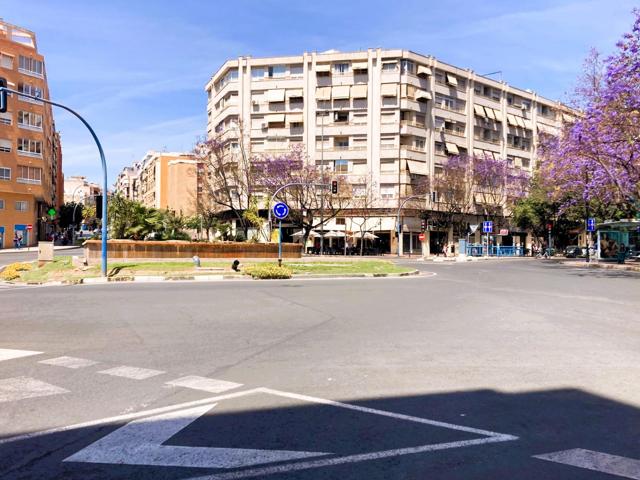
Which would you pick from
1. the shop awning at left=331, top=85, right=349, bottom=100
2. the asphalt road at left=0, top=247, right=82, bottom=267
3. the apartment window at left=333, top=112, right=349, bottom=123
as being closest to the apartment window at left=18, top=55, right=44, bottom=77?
the asphalt road at left=0, top=247, right=82, bottom=267

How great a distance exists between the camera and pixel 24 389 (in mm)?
5625

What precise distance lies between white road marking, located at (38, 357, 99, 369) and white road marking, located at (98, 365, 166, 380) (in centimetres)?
47

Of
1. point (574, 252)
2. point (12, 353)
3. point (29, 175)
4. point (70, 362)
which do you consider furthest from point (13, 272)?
point (574, 252)

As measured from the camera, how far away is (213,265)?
84.1 feet

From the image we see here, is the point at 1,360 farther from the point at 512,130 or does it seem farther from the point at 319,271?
the point at 512,130

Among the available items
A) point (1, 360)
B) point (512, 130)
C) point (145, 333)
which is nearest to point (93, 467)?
point (1, 360)

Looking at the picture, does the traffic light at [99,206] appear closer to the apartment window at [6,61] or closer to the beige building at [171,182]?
the apartment window at [6,61]

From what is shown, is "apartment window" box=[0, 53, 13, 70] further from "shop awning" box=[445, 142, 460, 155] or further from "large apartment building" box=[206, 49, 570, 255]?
"shop awning" box=[445, 142, 460, 155]

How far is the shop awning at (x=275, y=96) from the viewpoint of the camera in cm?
6009

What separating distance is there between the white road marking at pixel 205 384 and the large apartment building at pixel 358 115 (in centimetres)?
5180

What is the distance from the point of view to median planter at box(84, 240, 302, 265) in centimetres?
2612

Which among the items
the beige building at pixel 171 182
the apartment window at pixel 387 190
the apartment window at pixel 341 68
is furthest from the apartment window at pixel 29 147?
the apartment window at pixel 387 190

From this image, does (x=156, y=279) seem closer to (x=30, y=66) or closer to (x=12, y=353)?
(x=12, y=353)

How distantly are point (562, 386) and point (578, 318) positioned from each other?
572 centimetres
